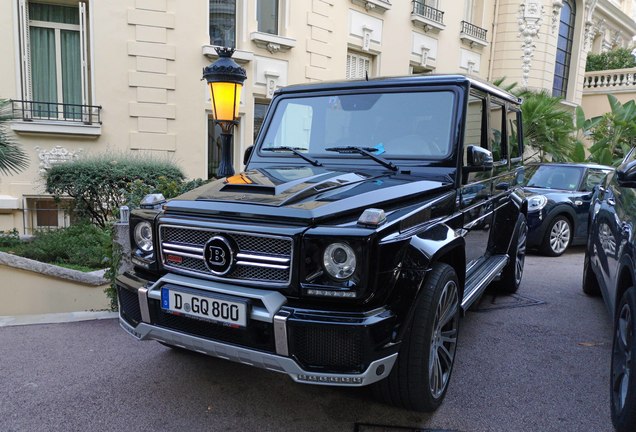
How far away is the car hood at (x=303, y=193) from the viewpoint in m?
2.56

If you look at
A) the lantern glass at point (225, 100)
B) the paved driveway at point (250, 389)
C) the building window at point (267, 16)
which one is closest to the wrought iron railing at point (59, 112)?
the building window at point (267, 16)

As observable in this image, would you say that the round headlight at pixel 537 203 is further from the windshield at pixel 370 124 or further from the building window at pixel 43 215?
the building window at pixel 43 215

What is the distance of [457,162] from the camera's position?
11.0 feet

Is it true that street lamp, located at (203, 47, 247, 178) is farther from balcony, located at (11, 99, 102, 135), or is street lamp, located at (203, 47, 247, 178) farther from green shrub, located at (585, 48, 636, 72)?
green shrub, located at (585, 48, 636, 72)

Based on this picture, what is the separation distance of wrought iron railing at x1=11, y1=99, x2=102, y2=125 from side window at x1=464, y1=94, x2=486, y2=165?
25.1 ft

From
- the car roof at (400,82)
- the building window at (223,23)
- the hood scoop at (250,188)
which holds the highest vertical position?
the building window at (223,23)

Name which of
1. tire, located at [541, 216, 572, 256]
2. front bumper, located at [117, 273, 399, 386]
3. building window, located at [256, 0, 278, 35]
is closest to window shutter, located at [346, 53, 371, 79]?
building window, located at [256, 0, 278, 35]

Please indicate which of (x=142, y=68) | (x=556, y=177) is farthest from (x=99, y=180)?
(x=556, y=177)

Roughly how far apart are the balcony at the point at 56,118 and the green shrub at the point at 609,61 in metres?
23.4

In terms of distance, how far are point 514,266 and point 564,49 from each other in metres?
18.6

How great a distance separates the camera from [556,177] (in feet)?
28.5

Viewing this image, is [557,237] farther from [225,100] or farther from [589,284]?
[225,100]

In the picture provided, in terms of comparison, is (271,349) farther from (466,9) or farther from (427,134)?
(466,9)

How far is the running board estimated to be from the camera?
346cm
